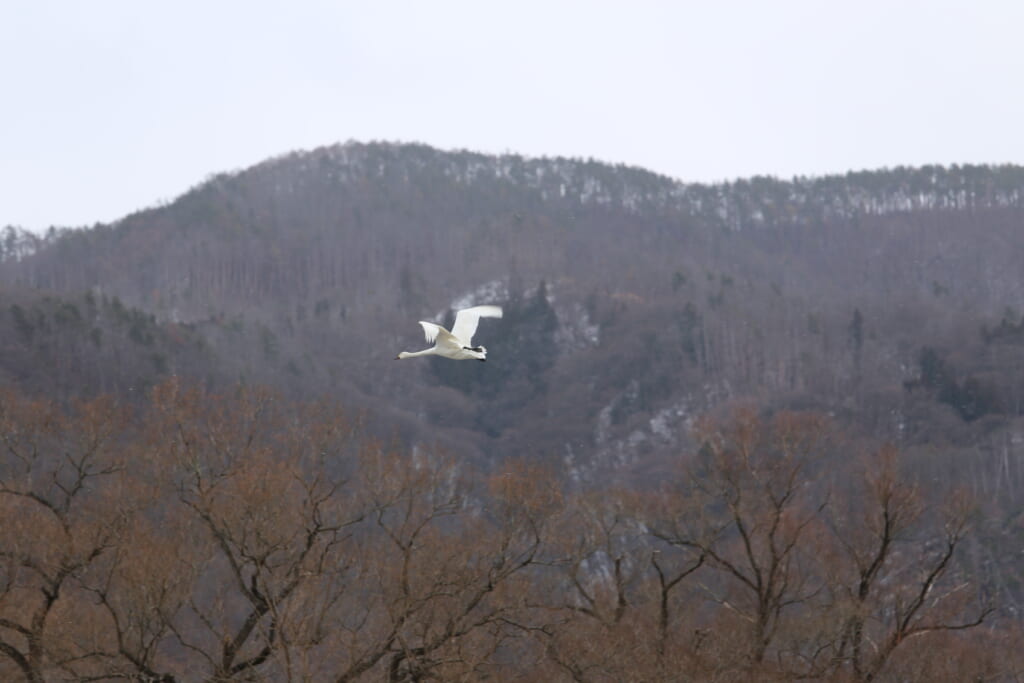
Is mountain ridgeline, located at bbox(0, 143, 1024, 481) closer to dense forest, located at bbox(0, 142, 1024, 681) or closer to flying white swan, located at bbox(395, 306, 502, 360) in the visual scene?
dense forest, located at bbox(0, 142, 1024, 681)

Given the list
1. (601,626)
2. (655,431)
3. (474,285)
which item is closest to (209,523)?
(601,626)

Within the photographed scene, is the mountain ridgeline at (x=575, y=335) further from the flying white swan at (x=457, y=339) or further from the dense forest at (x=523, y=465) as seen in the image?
the flying white swan at (x=457, y=339)

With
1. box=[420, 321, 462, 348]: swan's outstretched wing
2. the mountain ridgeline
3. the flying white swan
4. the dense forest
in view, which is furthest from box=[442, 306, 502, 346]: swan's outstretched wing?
the mountain ridgeline

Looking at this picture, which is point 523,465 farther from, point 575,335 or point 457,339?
point 575,335

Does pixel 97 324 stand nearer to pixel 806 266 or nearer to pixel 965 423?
pixel 965 423

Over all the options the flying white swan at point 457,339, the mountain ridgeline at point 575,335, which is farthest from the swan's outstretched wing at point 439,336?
the mountain ridgeline at point 575,335
